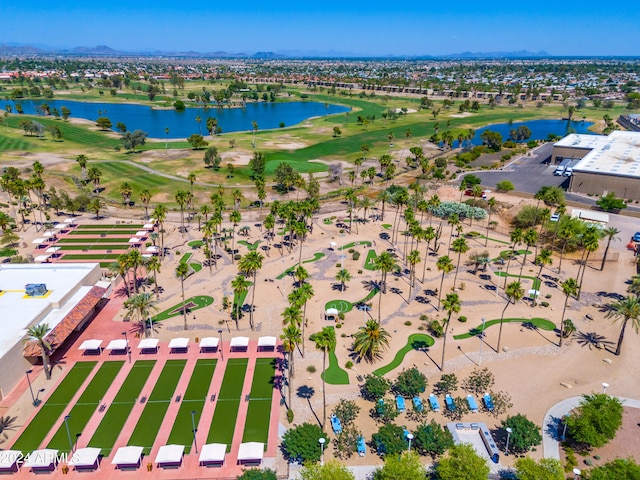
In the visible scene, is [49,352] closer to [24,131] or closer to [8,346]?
[8,346]

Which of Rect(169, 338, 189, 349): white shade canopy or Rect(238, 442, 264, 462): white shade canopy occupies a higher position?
Rect(238, 442, 264, 462): white shade canopy

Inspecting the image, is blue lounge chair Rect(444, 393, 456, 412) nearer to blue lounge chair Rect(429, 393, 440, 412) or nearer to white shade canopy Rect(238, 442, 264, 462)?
blue lounge chair Rect(429, 393, 440, 412)

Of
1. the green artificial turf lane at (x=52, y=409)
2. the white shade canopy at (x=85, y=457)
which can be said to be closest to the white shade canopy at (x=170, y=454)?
the white shade canopy at (x=85, y=457)

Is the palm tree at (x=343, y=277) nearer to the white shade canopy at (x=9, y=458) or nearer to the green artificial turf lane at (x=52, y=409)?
the green artificial turf lane at (x=52, y=409)

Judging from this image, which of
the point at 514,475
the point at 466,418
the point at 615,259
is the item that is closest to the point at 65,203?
the point at 466,418

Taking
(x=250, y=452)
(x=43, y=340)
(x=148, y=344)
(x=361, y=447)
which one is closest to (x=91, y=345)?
(x=43, y=340)

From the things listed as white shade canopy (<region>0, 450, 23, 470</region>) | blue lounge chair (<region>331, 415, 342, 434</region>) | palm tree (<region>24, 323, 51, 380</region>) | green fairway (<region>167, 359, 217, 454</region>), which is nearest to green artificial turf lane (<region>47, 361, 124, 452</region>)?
white shade canopy (<region>0, 450, 23, 470</region>)

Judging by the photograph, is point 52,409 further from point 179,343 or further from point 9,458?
point 179,343
